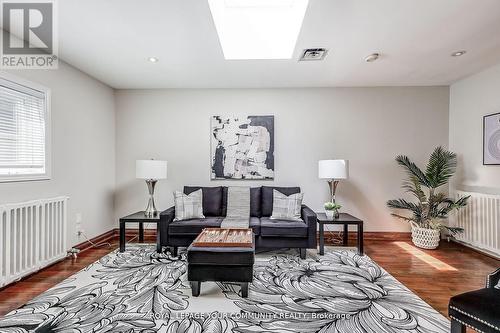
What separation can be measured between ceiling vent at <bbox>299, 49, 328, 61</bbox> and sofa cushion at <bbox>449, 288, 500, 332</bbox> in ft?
8.66

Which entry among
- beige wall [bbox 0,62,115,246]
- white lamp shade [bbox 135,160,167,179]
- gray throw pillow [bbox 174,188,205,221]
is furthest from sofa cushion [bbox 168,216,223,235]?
beige wall [bbox 0,62,115,246]

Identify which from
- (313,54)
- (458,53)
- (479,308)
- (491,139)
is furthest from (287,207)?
(491,139)

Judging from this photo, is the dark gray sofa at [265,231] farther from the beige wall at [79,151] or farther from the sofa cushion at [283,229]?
the beige wall at [79,151]

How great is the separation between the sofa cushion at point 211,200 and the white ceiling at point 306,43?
1753 mm

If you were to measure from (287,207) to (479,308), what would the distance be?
235 centimetres

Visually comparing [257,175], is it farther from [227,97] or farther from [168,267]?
[168,267]

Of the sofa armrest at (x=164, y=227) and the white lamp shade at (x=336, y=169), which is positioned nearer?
the sofa armrest at (x=164, y=227)

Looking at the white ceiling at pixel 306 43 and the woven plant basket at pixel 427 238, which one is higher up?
the white ceiling at pixel 306 43

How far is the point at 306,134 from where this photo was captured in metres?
4.32

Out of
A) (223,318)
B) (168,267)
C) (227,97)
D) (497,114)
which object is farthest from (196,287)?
(497,114)

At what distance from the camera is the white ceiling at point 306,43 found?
2.15 meters

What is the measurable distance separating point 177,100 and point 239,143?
135 centimetres

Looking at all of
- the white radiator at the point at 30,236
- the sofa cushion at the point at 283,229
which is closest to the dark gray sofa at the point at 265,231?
the sofa cushion at the point at 283,229

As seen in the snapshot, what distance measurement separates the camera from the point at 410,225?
422 centimetres
